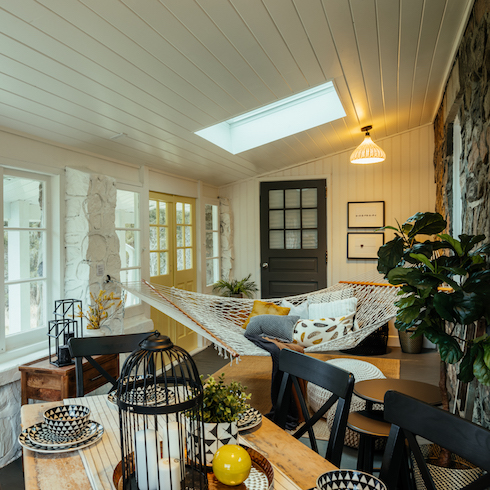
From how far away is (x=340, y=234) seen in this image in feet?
16.3

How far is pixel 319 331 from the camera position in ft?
10.2

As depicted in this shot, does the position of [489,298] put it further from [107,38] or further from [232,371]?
[232,371]

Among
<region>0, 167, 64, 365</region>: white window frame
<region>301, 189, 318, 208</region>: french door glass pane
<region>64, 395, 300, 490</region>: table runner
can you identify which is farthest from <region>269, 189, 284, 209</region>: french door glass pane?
<region>64, 395, 300, 490</region>: table runner

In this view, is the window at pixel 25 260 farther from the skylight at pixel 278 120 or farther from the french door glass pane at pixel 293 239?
the french door glass pane at pixel 293 239

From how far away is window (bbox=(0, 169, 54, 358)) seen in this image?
2.52 meters

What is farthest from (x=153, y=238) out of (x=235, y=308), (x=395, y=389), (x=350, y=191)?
(x=395, y=389)

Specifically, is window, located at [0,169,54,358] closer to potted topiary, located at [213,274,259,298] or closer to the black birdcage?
the black birdcage

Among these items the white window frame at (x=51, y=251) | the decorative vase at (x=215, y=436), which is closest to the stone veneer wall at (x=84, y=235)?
the white window frame at (x=51, y=251)

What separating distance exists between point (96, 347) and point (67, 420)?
0.61 m

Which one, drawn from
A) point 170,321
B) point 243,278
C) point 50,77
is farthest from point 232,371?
point 50,77

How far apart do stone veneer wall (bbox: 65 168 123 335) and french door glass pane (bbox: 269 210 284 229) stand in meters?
2.58

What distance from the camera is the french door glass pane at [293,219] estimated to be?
5.11m

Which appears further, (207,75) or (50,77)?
(207,75)

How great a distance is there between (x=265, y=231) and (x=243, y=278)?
0.66 meters
